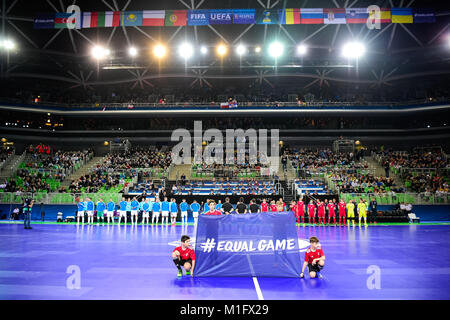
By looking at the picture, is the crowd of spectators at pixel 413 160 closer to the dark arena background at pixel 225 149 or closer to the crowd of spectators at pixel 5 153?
the dark arena background at pixel 225 149

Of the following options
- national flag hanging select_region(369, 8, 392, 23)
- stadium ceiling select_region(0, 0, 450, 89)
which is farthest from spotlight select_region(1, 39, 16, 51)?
national flag hanging select_region(369, 8, 392, 23)

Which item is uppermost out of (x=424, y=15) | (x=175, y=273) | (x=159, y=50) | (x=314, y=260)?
(x=424, y=15)

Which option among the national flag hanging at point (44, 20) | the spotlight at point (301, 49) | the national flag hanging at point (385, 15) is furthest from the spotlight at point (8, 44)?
the national flag hanging at point (385, 15)

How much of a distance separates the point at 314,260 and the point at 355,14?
30.7 m

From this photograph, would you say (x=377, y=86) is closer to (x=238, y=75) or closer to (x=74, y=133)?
(x=238, y=75)

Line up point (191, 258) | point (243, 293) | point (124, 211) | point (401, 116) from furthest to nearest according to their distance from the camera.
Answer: point (401, 116) → point (124, 211) → point (191, 258) → point (243, 293)

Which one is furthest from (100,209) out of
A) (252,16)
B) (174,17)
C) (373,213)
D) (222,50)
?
(252,16)

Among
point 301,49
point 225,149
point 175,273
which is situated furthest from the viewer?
point 225,149

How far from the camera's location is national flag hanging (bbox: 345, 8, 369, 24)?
29156 millimetres

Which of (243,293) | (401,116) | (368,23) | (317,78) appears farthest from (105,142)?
(401,116)

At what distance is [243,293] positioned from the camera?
611cm

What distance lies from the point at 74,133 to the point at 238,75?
26438 millimetres

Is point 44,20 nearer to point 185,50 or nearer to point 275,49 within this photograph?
point 185,50

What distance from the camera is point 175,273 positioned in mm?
7715
